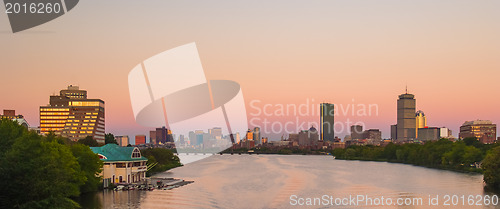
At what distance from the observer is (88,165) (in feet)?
170

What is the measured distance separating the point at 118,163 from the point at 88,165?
645 centimetres

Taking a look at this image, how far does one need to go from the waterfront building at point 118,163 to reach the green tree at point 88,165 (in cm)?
309

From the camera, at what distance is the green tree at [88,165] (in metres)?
51.3

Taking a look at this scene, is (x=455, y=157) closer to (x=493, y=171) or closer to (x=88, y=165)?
(x=493, y=171)

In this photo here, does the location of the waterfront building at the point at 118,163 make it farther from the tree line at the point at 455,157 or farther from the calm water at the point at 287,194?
the tree line at the point at 455,157

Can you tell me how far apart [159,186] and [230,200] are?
12.3m

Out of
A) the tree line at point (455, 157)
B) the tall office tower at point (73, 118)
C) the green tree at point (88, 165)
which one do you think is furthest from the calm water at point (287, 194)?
the tall office tower at point (73, 118)

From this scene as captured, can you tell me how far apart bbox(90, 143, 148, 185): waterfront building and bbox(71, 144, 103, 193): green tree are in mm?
3086

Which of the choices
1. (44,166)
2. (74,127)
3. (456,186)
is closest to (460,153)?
(456,186)

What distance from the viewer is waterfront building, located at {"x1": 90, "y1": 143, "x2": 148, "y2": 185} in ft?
188

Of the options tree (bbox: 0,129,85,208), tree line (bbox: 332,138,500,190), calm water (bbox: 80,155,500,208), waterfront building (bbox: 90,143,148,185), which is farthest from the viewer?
tree line (bbox: 332,138,500,190)

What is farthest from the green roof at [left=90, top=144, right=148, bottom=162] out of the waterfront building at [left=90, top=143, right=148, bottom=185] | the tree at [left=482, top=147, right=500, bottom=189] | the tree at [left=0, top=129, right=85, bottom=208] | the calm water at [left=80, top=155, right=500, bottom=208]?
the tree at [left=482, top=147, right=500, bottom=189]

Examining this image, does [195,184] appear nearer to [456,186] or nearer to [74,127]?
[456,186]

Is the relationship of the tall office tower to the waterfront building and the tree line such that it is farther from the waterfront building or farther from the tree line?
the waterfront building
